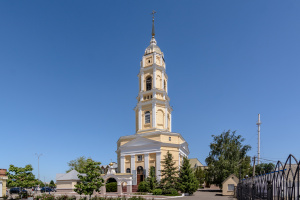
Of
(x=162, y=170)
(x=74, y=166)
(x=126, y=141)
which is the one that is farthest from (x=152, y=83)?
(x=74, y=166)

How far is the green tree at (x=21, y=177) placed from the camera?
3647 cm

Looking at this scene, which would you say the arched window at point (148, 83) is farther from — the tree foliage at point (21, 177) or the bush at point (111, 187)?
Result: the tree foliage at point (21, 177)

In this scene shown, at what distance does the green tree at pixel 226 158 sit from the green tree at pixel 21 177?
31.1 metres

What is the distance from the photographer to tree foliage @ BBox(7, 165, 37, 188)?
36.5 m

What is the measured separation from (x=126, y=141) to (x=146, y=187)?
12.4m

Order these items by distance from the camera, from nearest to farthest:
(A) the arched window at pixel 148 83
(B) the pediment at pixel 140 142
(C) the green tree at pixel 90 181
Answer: (C) the green tree at pixel 90 181
(B) the pediment at pixel 140 142
(A) the arched window at pixel 148 83

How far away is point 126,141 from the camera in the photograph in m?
50.7


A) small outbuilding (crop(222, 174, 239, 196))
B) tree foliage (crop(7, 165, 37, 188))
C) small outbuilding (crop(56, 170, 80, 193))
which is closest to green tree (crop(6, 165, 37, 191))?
tree foliage (crop(7, 165, 37, 188))

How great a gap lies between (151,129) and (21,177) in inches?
897

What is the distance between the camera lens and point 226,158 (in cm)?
4972

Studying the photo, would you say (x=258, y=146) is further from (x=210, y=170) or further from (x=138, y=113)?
(x=138, y=113)

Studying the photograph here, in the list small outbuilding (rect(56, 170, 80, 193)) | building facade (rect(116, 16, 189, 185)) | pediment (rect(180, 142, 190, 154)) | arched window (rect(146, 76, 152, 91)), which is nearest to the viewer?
building facade (rect(116, 16, 189, 185))

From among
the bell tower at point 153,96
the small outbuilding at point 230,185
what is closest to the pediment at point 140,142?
the bell tower at point 153,96

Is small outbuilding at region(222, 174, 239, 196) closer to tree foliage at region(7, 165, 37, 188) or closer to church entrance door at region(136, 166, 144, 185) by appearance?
church entrance door at region(136, 166, 144, 185)
